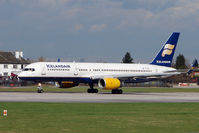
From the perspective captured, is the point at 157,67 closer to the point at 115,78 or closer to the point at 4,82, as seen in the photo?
the point at 115,78

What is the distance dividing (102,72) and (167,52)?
485 inches

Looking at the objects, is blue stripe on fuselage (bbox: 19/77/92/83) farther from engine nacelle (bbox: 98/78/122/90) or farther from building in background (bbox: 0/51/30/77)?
building in background (bbox: 0/51/30/77)

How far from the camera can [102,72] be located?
6750 cm

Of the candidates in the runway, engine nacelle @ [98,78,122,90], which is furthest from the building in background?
the runway

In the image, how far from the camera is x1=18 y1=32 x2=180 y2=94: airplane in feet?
204

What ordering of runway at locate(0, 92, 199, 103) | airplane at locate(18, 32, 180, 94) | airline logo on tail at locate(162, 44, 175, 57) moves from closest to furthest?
1. runway at locate(0, 92, 199, 103)
2. airplane at locate(18, 32, 180, 94)
3. airline logo on tail at locate(162, 44, 175, 57)

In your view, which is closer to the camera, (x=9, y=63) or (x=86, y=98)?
(x=86, y=98)

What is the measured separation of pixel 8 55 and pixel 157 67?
3827 inches
